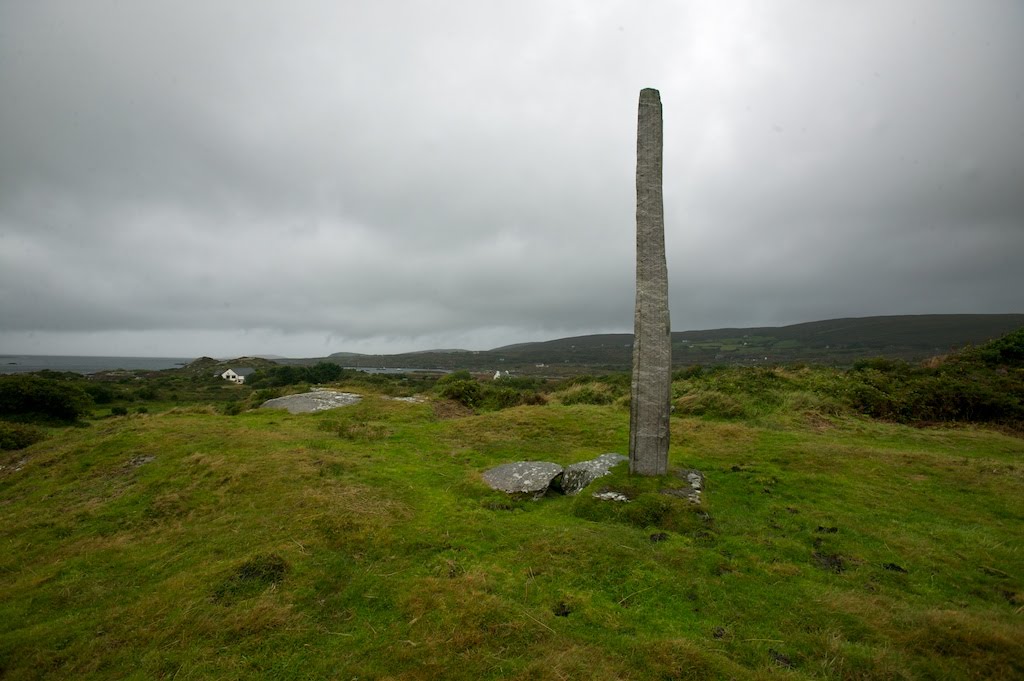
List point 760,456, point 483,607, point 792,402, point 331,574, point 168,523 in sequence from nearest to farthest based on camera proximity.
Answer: point 483,607 < point 331,574 < point 168,523 < point 760,456 < point 792,402

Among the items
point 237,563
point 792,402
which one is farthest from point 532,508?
point 792,402

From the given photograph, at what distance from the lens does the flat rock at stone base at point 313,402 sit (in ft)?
63.8

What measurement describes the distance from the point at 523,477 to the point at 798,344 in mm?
147326

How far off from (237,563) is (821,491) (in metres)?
11.0

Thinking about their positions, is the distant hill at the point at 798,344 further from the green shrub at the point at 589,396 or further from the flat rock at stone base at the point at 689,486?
the flat rock at stone base at the point at 689,486

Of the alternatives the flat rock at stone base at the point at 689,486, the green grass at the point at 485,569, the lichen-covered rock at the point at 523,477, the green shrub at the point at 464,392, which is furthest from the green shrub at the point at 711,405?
the lichen-covered rock at the point at 523,477

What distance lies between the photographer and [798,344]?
131375 millimetres

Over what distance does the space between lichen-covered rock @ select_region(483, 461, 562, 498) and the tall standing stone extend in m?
1.86

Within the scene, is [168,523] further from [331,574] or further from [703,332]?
[703,332]

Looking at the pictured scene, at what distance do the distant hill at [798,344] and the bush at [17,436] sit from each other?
8333 centimetres

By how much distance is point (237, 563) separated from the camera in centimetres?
629

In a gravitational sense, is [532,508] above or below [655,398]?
below

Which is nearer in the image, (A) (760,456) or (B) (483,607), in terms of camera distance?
(B) (483,607)

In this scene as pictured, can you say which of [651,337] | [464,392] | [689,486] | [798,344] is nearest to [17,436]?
[464,392]
